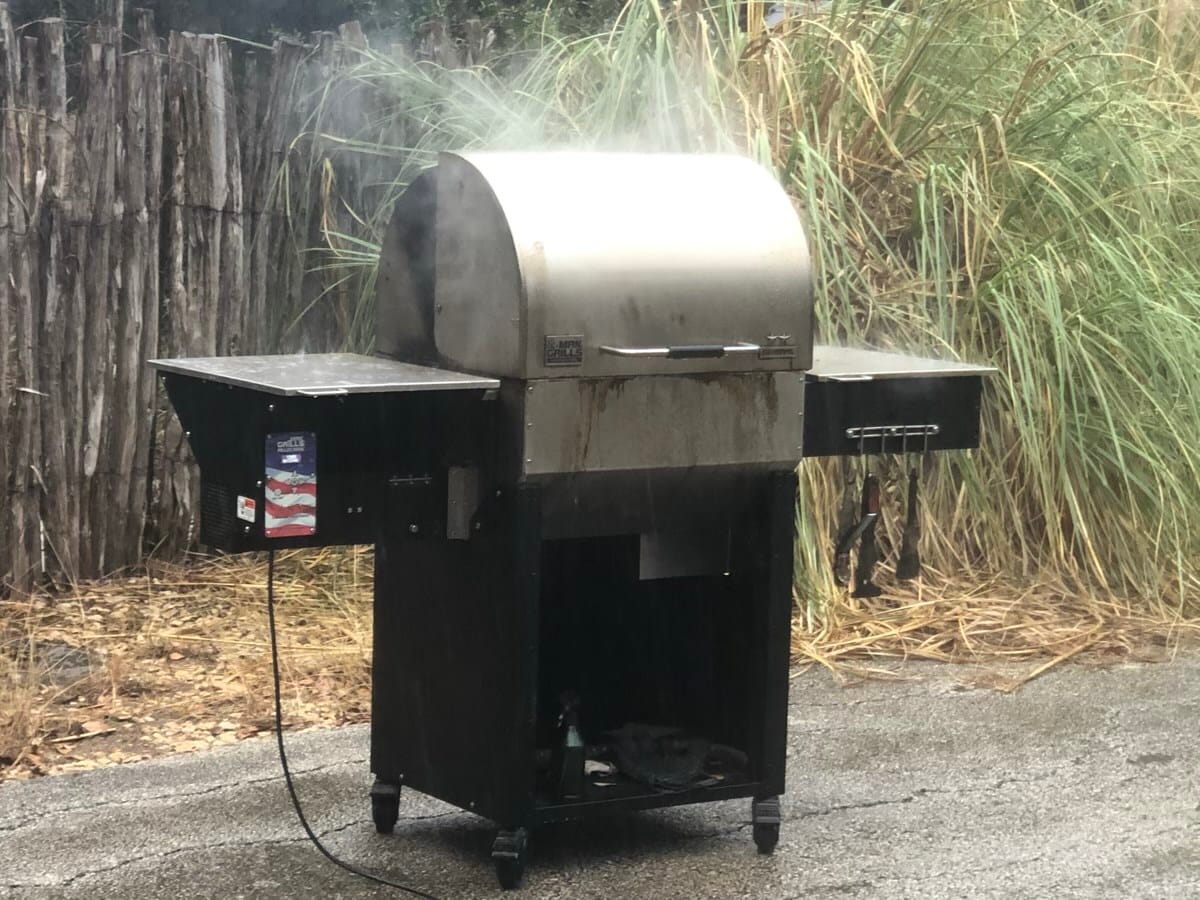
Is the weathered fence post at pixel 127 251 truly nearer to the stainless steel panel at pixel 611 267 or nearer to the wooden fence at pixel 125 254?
the wooden fence at pixel 125 254

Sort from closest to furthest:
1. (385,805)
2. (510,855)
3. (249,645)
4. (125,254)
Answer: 1. (510,855)
2. (385,805)
3. (249,645)
4. (125,254)

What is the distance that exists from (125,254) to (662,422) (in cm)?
317

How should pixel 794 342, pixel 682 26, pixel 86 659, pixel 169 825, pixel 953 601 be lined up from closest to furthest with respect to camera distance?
pixel 794 342, pixel 169 825, pixel 86 659, pixel 953 601, pixel 682 26

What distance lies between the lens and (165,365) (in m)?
3.82

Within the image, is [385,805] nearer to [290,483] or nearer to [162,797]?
[162,797]

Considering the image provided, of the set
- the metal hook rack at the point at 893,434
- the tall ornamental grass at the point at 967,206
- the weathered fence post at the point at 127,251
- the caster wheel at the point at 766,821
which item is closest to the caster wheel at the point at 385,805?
the caster wheel at the point at 766,821

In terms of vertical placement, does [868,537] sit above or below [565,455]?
below

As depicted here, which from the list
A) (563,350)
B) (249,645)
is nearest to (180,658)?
(249,645)

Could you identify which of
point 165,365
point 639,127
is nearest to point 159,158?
point 639,127

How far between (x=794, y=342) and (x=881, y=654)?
7.39ft

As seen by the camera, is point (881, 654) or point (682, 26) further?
point (682, 26)

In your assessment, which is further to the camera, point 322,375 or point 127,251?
point 127,251

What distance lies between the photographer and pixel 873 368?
4242 mm

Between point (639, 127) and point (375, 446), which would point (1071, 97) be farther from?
point (375, 446)
